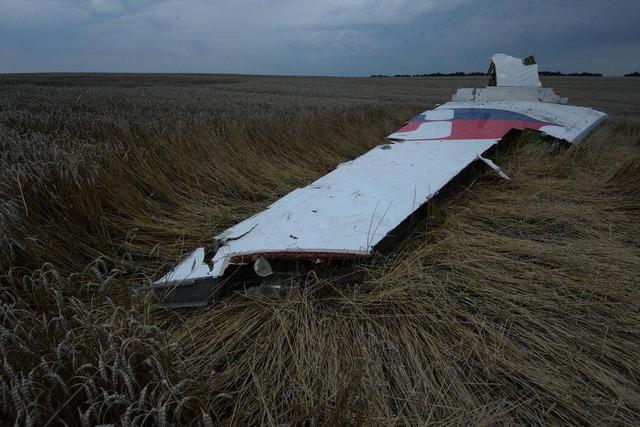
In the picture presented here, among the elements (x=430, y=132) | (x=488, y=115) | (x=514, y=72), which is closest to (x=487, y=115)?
(x=488, y=115)

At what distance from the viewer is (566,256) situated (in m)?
2.08

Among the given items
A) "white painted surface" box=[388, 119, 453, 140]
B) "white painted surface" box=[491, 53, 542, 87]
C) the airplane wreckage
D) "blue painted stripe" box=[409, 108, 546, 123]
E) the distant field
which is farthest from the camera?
"white painted surface" box=[491, 53, 542, 87]

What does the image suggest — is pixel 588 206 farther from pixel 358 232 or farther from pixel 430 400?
pixel 430 400

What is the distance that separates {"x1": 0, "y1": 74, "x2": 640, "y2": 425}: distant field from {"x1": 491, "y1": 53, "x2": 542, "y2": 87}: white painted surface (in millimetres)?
5026

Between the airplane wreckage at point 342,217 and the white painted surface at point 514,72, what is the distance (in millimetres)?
3156

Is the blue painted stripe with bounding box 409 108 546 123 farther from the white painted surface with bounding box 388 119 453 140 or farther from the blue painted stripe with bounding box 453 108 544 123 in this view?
the white painted surface with bounding box 388 119 453 140

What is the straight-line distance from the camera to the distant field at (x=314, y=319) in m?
1.03

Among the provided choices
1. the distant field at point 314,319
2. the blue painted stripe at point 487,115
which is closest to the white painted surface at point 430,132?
the blue painted stripe at point 487,115

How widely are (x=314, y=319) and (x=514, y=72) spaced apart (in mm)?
7908

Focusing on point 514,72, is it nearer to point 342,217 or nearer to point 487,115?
point 487,115

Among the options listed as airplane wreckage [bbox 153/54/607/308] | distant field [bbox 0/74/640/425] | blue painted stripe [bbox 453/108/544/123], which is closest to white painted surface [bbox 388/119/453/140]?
airplane wreckage [bbox 153/54/607/308]

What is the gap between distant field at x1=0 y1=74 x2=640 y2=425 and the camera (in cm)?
103

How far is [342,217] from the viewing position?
6.98 feet

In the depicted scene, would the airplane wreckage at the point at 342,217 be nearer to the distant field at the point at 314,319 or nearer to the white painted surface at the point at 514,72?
the distant field at the point at 314,319
